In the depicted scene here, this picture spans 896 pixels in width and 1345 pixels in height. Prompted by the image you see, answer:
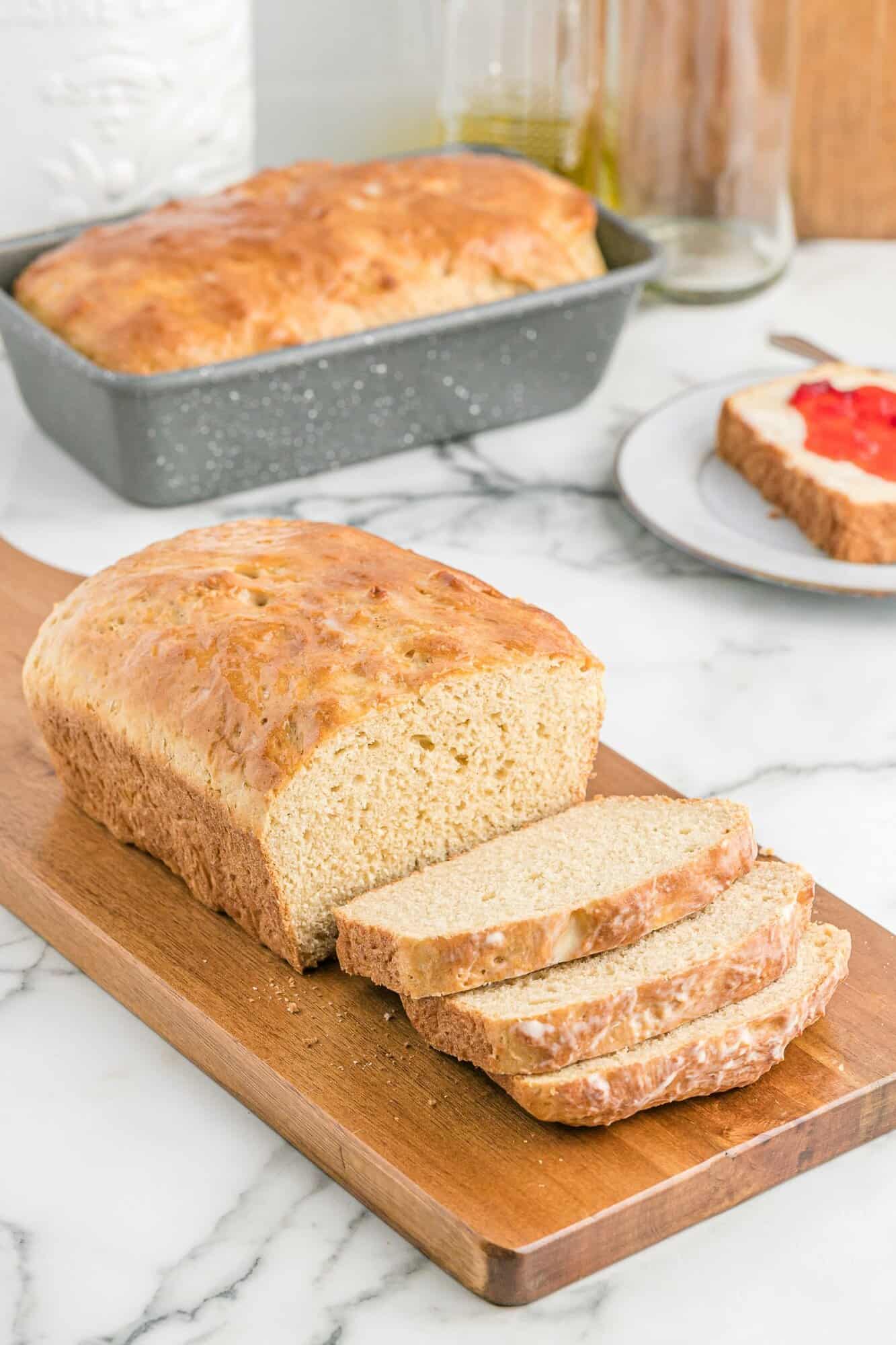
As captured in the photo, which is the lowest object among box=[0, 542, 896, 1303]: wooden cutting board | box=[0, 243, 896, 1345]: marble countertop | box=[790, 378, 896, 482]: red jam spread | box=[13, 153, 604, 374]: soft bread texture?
box=[0, 243, 896, 1345]: marble countertop

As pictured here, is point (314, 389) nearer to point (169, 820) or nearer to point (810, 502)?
point (810, 502)

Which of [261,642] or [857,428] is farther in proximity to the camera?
[857,428]

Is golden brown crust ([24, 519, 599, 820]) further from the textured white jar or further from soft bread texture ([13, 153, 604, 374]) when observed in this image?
the textured white jar

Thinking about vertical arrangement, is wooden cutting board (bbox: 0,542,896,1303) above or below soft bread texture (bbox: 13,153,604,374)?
below

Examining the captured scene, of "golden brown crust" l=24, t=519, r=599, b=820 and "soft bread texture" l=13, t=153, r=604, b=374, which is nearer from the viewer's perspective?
"golden brown crust" l=24, t=519, r=599, b=820

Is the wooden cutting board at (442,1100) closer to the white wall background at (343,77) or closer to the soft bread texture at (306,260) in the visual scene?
the soft bread texture at (306,260)

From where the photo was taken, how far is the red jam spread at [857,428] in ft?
10.8

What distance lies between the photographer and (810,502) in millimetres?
3227


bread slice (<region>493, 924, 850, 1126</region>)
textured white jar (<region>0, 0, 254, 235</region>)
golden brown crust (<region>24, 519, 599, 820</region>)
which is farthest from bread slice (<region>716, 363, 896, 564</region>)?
textured white jar (<region>0, 0, 254, 235</region>)

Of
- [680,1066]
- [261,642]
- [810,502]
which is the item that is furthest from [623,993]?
→ [810,502]

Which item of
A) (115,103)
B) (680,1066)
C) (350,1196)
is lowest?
(350,1196)

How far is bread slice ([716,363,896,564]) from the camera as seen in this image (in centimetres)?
313

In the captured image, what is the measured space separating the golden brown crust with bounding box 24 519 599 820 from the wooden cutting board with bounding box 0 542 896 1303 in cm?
21

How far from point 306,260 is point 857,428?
113 cm
